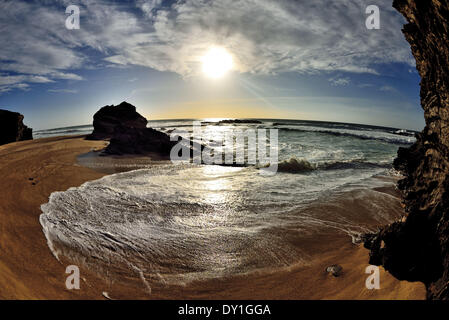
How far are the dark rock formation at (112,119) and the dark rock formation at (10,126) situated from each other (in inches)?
253

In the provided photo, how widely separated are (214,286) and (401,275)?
221 cm

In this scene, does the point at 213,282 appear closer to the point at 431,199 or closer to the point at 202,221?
the point at 202,221

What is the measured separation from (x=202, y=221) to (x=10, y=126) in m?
26.2

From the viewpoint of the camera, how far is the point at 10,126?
68.2 feet

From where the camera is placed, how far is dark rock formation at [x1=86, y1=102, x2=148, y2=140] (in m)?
22.8

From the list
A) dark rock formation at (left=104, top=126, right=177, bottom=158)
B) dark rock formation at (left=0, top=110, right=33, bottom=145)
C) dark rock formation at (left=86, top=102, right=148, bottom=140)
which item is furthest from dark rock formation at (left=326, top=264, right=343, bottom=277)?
dark rock formation at (left=0, top=110, right=33, bottom=145)

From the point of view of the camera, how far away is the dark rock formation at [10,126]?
20.2 metres

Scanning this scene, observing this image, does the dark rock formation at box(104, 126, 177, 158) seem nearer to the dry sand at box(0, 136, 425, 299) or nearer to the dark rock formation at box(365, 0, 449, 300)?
the dry sand at box(0, 136, 425, 299)

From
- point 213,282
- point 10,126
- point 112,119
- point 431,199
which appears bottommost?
point 213,282

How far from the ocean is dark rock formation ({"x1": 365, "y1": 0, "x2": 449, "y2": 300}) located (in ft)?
3.95

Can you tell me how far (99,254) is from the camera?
133 inches

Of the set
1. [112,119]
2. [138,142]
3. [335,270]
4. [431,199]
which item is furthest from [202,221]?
[112,119]
